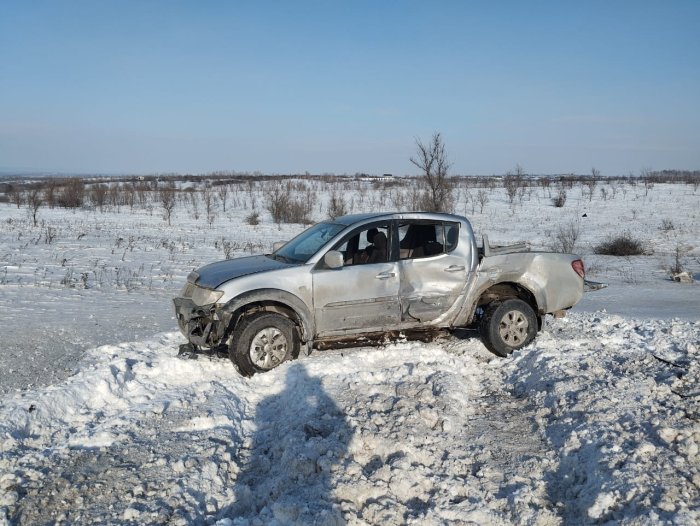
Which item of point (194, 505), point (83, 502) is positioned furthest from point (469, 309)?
point (83, 502)

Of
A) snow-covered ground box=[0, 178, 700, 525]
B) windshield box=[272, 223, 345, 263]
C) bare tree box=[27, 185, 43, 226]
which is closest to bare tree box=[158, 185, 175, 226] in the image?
bare tree box=[27, 185, 43, 226]

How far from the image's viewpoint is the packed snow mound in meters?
3.91

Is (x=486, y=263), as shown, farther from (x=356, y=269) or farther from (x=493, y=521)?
(x=493, y=521)

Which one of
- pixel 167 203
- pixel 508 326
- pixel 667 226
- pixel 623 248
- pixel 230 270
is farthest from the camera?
pixel 167 203

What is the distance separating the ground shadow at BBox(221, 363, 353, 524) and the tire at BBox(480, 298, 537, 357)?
2.37 meters

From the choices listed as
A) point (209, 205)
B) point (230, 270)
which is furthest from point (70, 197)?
point (230, 270)

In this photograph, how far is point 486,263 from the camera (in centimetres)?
749

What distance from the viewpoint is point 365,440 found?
4809 mm

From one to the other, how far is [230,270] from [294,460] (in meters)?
2.96

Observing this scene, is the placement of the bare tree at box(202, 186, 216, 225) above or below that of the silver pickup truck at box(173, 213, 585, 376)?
above

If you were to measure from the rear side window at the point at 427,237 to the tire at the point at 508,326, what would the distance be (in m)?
0.96

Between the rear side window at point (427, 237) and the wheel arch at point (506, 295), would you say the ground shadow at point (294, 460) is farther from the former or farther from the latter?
the wheel arch at point (506, 295)

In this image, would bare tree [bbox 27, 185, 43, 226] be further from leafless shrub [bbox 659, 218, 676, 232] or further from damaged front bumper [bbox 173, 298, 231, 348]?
leafless shrub [bbox 659, 218, 676, 232]

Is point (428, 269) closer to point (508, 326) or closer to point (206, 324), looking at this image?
point (508, 326)
